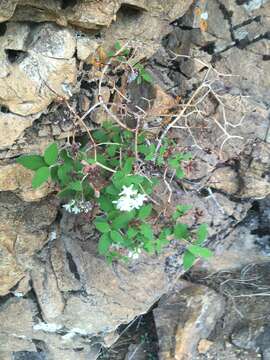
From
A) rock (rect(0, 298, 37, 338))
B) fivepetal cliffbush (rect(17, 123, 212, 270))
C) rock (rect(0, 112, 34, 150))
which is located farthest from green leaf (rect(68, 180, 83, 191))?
rock (rect(0, 298, 37, 338))

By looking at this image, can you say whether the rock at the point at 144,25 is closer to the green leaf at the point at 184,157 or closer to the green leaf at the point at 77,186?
the green leaf at the point at 184,157

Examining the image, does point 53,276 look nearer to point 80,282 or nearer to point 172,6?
point 80,282

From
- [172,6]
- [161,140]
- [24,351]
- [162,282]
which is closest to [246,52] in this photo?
[172,6]

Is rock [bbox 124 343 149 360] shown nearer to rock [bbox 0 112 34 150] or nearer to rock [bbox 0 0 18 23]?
rock [bbox 0 112 34 150]

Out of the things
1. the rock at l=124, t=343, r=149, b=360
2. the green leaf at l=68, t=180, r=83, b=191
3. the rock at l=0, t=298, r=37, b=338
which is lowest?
the rock at l=124, t=343, r=149, b=360

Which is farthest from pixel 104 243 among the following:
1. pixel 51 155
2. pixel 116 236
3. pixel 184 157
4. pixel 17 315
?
pixel 17 315

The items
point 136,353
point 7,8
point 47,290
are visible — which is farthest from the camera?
point 136,353

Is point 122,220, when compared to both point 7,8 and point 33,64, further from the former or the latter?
point 7,8
